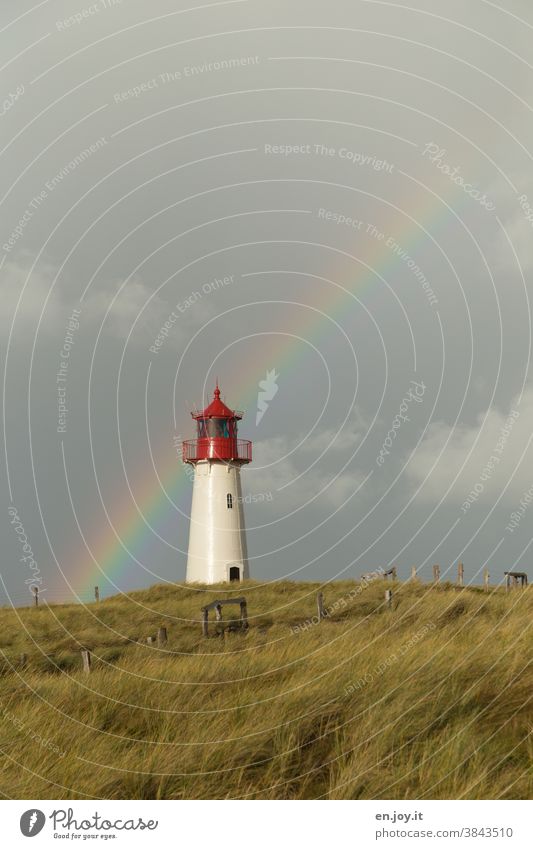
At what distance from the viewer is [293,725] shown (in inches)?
297

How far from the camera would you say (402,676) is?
8703mm

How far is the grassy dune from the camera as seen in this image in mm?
6832

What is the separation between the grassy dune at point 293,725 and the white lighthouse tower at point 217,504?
2955 centimetres

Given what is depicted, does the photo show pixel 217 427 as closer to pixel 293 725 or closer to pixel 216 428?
pixel 216 428

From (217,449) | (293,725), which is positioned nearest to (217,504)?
(217,449)

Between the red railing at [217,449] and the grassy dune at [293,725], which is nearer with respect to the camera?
the grassy dune at [293,725]

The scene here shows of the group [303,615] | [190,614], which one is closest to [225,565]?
[190,614]

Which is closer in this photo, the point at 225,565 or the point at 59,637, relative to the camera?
the point at 59,637

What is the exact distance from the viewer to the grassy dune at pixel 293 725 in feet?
22.4

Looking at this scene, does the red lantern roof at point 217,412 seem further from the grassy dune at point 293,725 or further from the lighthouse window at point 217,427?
the grassy dune at point 293,725

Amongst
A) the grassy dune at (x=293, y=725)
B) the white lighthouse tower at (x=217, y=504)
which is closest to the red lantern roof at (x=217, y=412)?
the white lighthouse tower at (x=217, y=504)

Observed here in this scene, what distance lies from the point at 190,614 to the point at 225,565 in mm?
14039

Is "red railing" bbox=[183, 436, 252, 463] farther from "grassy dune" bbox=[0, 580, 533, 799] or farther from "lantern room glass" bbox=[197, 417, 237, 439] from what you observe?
"grassy dune" bbox=[0, 580, 533, 799]
